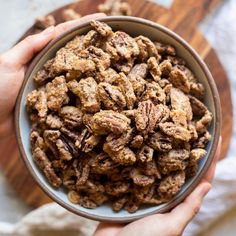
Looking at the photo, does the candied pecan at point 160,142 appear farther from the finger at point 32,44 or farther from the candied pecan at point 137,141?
the finger at point 32,44

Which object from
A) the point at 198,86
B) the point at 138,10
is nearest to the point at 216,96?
the point at 198,86

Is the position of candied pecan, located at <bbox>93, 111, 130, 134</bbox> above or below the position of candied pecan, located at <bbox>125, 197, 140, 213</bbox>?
above

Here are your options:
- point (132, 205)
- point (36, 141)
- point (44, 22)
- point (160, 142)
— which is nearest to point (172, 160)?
point (160, 142)

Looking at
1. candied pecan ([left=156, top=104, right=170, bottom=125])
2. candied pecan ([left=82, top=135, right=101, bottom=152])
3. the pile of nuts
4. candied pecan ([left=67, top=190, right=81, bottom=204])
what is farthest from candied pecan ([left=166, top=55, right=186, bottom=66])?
candied pecan ([left=67, top=190, right=81, bottom=204])

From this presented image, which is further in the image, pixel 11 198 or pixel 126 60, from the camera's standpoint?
pixel 11 198

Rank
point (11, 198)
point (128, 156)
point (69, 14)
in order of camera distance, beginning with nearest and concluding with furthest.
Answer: point (128, 156) → point (69, 14) → point (11, 198)

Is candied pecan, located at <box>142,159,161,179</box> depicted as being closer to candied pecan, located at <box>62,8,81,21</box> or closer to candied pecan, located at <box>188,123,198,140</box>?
candied pecan, located at <box>188,123,198,140</box>

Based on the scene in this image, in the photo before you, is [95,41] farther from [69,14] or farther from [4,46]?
[4,46]

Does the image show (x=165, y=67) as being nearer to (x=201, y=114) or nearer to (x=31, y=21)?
(x=201, y=114)
